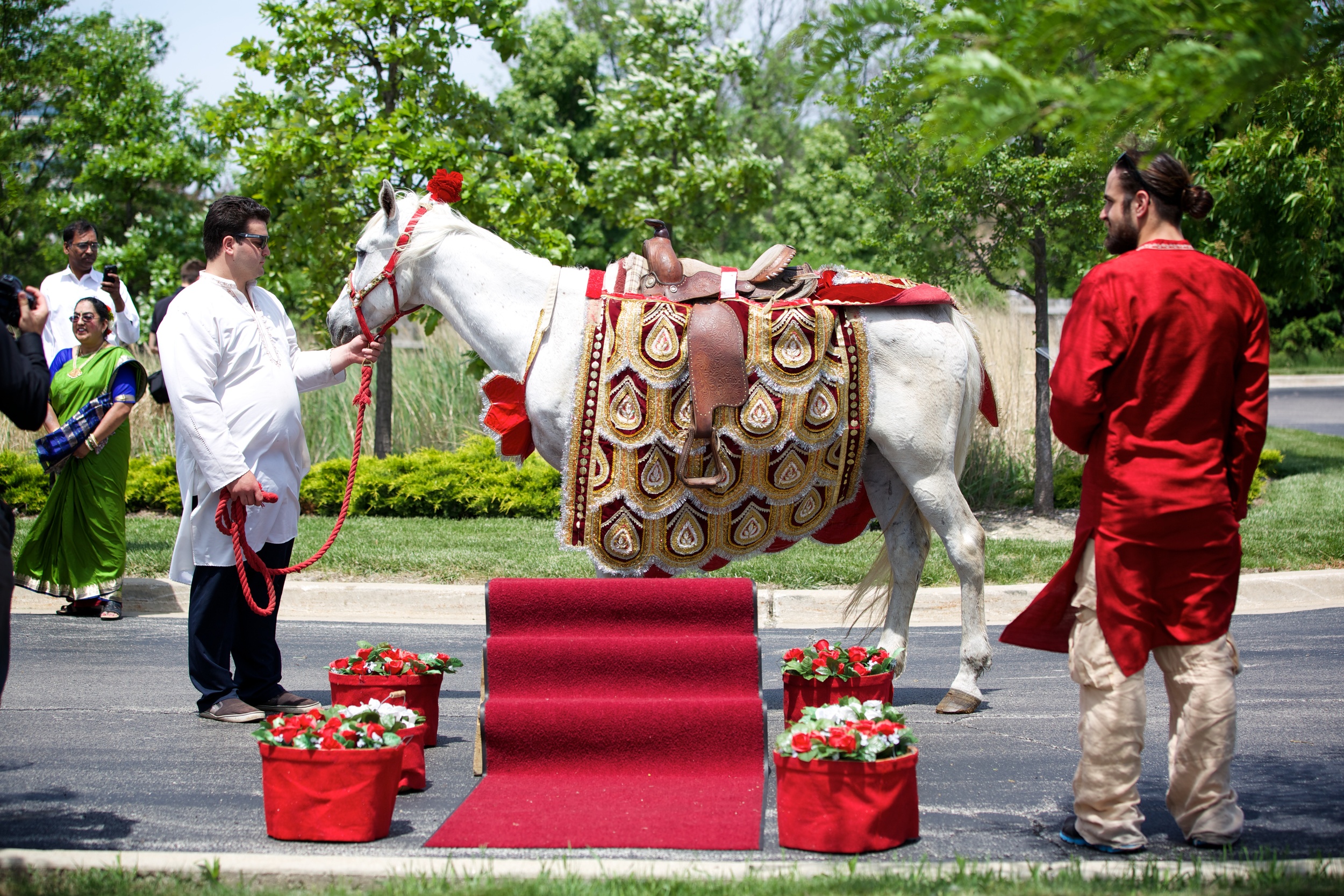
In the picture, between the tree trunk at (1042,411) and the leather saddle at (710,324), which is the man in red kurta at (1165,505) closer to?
the leather saddle at (710,324)

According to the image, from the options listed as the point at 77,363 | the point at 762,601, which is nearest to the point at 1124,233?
Result: the point at 762,601

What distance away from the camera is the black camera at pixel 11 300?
358 centimetres

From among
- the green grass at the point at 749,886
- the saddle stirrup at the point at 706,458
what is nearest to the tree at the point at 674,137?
the saddle stirrup at the point at 706,458

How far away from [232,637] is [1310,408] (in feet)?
82.8

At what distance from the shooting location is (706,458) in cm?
521

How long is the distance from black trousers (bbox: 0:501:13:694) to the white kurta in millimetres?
1479

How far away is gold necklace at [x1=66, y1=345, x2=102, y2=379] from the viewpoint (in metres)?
7.87

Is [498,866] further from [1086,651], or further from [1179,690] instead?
[1179,690]

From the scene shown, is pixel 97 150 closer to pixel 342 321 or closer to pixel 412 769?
pixel 342 321

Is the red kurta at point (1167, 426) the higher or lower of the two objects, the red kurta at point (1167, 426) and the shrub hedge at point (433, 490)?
the higher

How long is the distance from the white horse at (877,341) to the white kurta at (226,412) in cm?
45

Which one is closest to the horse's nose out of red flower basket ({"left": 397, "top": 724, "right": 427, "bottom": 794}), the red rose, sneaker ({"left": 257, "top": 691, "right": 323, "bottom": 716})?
sneaker ({"left": 257, "top": 691, "right": 323, "bottom": 716})

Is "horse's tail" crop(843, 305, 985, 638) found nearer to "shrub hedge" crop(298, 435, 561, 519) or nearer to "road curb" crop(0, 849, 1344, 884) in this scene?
"road curb" crop(0, 849, 1344, 884)

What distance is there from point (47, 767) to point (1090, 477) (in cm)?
424
